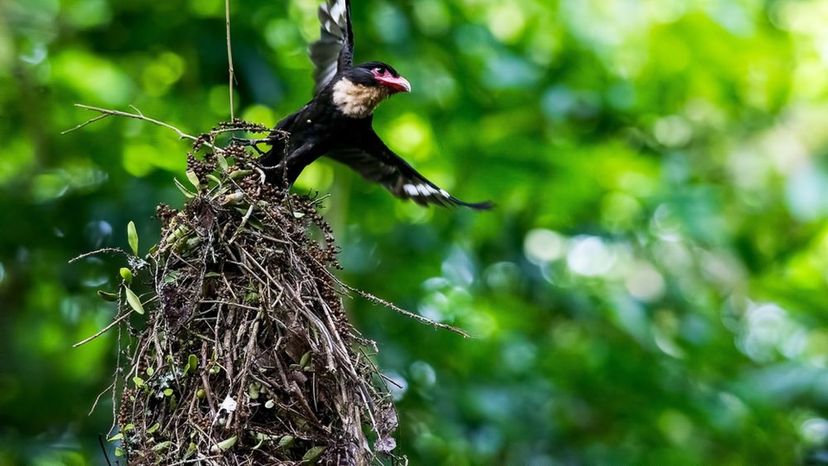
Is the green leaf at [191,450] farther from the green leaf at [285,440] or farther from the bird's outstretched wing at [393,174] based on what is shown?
the bird's outstretched wing at [393,174]

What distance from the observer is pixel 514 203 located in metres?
6.41

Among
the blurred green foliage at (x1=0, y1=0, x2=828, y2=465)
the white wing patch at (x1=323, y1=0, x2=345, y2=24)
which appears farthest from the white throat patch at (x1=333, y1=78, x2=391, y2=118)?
the blurred green foliage at (x1=0, y1=0, x2=828, y2=465)

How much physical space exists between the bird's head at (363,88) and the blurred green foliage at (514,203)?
4.30ft

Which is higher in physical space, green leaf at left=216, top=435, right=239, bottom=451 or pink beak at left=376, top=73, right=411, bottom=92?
pink beak at left=376, top=73, right=411, bottom=92

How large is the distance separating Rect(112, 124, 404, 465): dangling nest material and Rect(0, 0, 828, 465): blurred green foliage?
1977mm

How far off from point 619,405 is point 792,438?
1312 millimetres

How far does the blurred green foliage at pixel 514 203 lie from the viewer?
16.9 feet

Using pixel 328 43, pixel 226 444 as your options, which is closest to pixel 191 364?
pixel 226 444

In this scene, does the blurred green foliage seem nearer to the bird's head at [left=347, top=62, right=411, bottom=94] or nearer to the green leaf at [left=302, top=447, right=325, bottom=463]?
the bird's head at [left=347, top=62, right=411, bottom=94]

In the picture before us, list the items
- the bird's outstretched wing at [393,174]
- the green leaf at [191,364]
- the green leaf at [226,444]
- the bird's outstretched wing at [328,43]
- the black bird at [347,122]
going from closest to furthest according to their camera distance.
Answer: the green leaf at [226,444] → the green leaf at [191,364] → the black bird at [347,122] → the bird's outstretched wing at [393,174] → the bird's outstretched wing at [328,43]

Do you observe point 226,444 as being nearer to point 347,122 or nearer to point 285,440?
point 285,440

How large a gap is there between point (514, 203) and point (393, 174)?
2.04 meters

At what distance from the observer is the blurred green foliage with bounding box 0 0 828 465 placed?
16.9ft

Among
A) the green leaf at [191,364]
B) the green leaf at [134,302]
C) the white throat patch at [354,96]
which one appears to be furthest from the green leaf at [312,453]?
the white throat patch at [354,96]
